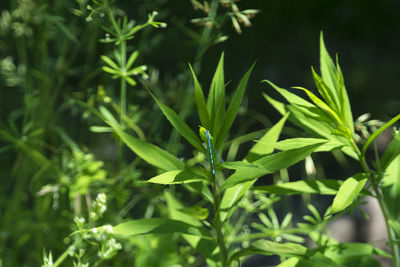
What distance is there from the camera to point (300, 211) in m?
1.31

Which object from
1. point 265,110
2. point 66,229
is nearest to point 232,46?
point 265,110

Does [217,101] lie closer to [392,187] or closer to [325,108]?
[325,108]

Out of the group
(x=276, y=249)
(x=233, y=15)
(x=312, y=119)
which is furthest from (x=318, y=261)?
(x=233, y=15)

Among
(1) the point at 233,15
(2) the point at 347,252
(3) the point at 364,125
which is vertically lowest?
(2) the point at 347,252

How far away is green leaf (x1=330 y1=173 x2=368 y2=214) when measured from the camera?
0.41 metres

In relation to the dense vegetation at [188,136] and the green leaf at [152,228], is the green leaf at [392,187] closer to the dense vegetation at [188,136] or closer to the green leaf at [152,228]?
the dense vegetation at [188,136]

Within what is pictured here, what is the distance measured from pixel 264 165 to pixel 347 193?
9 centimetres

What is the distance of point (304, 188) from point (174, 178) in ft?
0.56

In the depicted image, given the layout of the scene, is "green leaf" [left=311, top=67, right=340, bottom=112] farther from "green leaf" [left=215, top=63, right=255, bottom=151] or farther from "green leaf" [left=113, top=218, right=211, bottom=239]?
"green leaf" [left=113, top=218, right=211, bottom=239]

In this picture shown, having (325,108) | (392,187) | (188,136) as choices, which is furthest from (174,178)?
(392,187)

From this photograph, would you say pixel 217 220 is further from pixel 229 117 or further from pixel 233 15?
pixel 233 15

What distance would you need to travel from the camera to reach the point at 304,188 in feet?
1.64

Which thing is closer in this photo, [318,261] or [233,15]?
[318,261]

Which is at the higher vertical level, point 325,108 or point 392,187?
point 325,108
